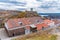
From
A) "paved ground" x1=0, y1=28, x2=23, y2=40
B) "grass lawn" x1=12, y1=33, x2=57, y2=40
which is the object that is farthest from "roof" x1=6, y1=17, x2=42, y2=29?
"grass lawn" x1=12, y1=33, x2=57, y2=40

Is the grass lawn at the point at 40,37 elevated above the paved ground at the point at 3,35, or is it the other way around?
the paved ground at the point at 3,35

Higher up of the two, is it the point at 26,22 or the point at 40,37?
the point at 26,22

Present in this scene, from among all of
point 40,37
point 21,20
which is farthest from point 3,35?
point 40,37

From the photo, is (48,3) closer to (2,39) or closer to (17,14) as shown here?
(17,14)

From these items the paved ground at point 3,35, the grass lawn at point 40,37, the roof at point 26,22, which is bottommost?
the grass lawn at point 40,37

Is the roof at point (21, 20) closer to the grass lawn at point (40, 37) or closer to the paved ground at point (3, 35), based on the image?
the paved ground at point (3, 35)

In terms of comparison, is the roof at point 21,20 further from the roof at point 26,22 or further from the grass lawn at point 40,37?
the grass lawn at point 40,37

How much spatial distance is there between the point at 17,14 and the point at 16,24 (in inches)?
7.1

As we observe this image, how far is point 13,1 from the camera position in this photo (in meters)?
2.36

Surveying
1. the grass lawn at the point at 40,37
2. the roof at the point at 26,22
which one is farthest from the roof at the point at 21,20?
the grass lawn at the point at 40,37

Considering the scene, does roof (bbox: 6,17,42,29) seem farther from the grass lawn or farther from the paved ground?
the grass lawn

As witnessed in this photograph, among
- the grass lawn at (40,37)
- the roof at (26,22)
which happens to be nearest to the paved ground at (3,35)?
the roof at (26,22)

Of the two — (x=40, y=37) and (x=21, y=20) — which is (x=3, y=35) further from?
(x=40, y=37)

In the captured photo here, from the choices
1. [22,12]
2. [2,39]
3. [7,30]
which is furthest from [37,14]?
[2,39]
